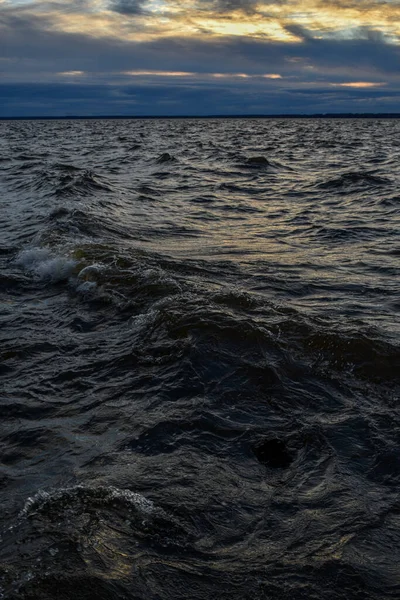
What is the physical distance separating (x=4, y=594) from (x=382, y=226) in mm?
11577

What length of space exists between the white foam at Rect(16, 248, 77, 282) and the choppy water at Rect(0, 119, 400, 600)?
1.4 inches

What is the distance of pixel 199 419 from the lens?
4.59 meters

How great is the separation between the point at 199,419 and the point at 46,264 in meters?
5.62

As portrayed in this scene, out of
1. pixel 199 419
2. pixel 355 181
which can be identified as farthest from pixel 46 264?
pixel 355 181

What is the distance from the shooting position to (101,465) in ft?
13.0

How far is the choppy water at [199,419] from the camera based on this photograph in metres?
3.03

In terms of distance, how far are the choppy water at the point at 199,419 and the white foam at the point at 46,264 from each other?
36 millimetres

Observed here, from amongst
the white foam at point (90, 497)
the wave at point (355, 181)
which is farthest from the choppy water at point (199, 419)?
the wave at point (355, 181)

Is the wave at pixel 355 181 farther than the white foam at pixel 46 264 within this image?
Yes

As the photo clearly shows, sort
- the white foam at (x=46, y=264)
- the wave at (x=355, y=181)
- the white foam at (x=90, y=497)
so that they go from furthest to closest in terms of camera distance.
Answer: the wave at (x=355, y=181) → the white foam at (x=46, y=264) → the white foam at (x=90, y=497)

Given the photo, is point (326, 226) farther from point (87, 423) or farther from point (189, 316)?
point (87, 423)

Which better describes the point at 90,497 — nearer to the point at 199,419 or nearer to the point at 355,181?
the point at 199,419

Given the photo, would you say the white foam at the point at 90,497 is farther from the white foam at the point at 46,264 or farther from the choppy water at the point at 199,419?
the white foam at the point at 46,264

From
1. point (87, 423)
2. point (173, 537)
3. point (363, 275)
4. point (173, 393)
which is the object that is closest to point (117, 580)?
point (173, 537)
